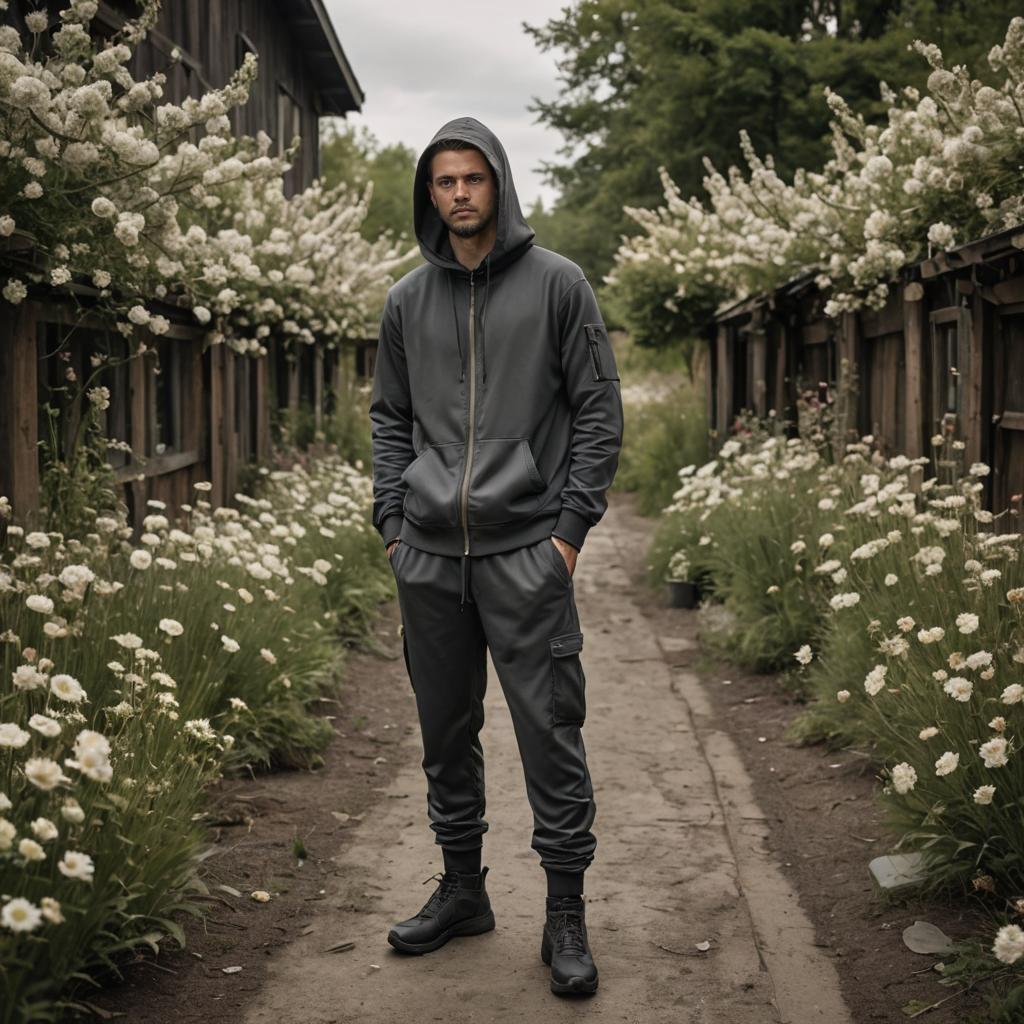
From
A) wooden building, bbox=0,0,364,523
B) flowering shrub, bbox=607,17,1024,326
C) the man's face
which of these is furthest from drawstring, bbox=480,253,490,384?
flowering shrub, bbox=607,17,1024,326

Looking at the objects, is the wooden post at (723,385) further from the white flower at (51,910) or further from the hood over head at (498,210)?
the white flower at (51,910)

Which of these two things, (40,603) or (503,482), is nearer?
(503,482)

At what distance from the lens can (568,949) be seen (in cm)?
356

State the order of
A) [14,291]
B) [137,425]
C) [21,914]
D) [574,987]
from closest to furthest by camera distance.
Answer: [21,914] < [574,987] < [14,291] < [137,425]

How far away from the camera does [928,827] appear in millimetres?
4074

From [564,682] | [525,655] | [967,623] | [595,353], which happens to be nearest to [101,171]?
[595,353]

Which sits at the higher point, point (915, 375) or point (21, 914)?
point (915, 375)

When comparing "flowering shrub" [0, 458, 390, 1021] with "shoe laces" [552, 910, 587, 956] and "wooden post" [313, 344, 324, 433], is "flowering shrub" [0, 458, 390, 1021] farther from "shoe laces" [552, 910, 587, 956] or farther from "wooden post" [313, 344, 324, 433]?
"wooden post" [313, 344, 324, 433]

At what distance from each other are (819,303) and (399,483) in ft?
25.0

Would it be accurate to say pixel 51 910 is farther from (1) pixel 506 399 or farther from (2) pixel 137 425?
(2) pixel 137 425

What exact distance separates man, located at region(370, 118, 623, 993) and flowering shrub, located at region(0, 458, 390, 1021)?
79 cm

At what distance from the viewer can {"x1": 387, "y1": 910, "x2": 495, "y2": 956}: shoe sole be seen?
3787 mm

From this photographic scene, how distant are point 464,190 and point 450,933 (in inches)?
83.0

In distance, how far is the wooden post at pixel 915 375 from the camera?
8047 mm
